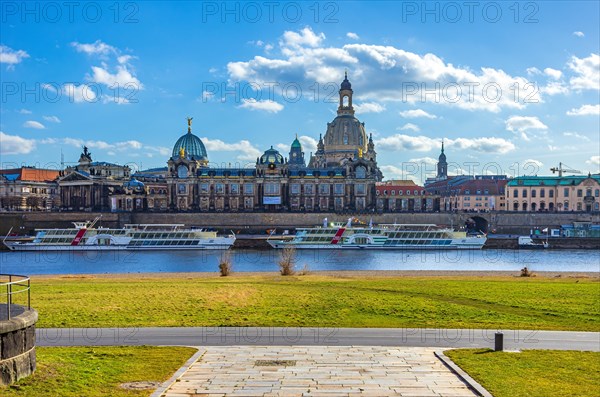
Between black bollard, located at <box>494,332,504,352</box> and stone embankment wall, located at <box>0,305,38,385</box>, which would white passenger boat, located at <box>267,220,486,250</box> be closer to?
black bollard, located at <box>494,332,504,352</box>

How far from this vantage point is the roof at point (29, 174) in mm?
123188

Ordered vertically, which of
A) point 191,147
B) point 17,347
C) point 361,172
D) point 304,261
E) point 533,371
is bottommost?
point 304,261

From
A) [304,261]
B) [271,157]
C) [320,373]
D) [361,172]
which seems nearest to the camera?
[320,373]

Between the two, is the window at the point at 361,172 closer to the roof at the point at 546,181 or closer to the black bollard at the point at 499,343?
the roof at the point at 546,181

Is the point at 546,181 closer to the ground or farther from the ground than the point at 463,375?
farther from the ground

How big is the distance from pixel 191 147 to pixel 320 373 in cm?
11127

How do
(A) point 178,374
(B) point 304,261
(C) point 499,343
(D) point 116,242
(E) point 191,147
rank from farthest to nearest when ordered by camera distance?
1. (E) point 191,147
2. (D) point 116,242
3. (B) point 304,261
4. (C) point 499,343
5. (A) point 178,374

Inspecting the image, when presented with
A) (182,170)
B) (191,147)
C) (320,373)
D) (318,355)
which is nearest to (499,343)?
(318,355)

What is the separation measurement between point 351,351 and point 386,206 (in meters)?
106

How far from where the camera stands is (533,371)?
1367 cm

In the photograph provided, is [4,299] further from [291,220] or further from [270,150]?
[270,150]

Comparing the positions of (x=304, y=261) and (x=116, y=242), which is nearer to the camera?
(x=304, y=261)

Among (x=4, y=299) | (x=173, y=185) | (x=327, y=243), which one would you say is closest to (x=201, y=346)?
(x=4, y=299)

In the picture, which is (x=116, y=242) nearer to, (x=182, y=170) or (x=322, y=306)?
(x=182, y=170)
